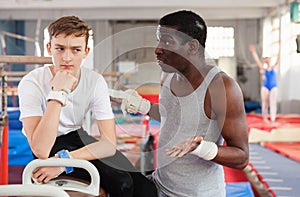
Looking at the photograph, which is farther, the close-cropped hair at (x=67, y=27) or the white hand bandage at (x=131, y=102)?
the white hand bandage at (x=131, y=102)

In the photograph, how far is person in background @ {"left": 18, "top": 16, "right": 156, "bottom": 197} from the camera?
3.70ft

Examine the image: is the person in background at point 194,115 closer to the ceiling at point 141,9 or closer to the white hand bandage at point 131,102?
the white hand bandage at point 131,102

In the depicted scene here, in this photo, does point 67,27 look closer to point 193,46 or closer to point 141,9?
point 193,46

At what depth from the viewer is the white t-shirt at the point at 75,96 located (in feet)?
3.92

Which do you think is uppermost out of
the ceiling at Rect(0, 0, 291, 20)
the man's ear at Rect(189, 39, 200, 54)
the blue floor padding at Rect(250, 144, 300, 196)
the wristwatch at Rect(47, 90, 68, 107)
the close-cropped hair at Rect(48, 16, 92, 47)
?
the ceiling at Rect(0, 0, 291, 20)

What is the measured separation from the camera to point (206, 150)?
106 cm

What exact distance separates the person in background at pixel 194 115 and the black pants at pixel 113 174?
2.7 inches

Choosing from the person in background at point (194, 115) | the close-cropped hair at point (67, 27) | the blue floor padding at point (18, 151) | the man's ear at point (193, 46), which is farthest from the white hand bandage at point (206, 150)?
the blue floor padding at point (18, 151)

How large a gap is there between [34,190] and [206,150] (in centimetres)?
44

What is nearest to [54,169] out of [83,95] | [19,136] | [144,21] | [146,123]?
[83,95]

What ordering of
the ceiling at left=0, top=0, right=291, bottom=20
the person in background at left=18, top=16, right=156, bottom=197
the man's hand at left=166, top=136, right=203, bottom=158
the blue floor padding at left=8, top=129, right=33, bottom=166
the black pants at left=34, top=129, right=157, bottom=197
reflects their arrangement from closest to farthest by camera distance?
the man's hand at left=166, top=136, right=203, bottom=158 < the person in background at left=18, top=16, right=156, bottom=197 < the black pants at left=34, top=129, right=157, bottom=197 < the blue floor padding at left=8, top=129, right=33, bottom=166 < the ceiling at left=0, top=0, right=291, bottom=20

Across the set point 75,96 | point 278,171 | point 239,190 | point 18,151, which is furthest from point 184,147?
point 18,151

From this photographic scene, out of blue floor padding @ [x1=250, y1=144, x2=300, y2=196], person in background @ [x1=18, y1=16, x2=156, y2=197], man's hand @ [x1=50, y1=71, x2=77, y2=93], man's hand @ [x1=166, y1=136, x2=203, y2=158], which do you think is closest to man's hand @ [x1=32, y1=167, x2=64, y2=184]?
person in background @ [x1=18, y1=16, x2=156, y2=197]

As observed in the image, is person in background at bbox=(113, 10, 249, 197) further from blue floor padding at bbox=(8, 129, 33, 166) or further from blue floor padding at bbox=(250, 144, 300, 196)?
blue floor padding at bbox=(8, 129, 33, 166)
